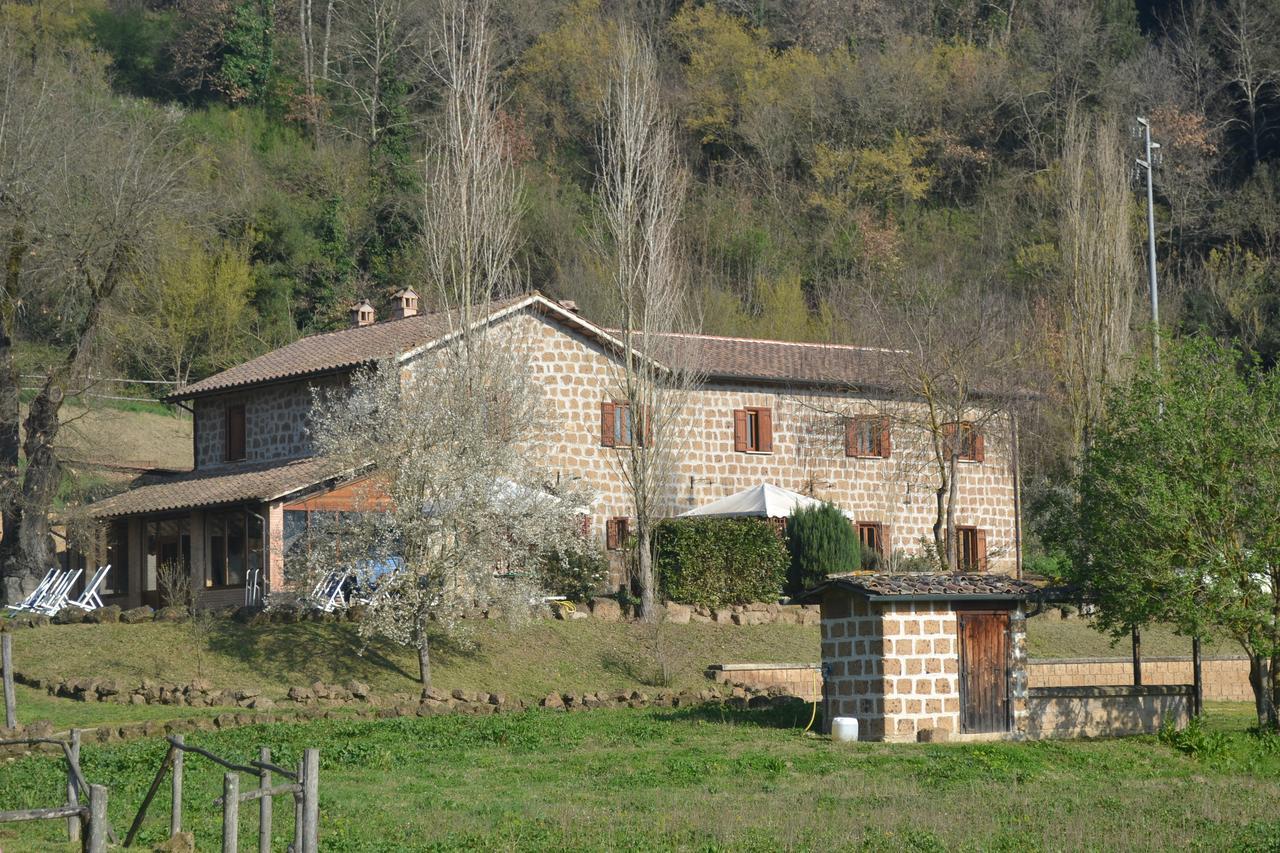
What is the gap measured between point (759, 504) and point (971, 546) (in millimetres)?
8243

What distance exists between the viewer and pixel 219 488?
34406 mm

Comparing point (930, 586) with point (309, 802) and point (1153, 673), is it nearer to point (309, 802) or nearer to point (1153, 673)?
point (1153, 673)

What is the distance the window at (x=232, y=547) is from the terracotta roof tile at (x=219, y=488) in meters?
0.58

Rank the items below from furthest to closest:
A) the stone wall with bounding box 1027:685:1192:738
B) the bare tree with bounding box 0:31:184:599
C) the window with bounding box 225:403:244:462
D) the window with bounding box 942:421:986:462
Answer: the window with bounding box 225:403:244:462 → the window with bounding box 942:421:986:462 → the bare tree with bounding box 0:31:184:599 → the stone wall with bounding box 1027:685:1192:738

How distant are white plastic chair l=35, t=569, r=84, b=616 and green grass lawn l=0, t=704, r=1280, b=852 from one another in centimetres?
1176

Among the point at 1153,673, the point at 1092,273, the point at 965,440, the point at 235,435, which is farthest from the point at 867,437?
the point at 235,435

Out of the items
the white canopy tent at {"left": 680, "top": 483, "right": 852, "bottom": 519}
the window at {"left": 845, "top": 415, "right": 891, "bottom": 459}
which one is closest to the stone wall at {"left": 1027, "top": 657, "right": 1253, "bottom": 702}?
the white canopy tent at {"left": 680, "top": 483, "right": 852, "bottom": 519}

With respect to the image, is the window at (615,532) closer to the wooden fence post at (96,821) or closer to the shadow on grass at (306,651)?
the shadow on grass at (306,651)

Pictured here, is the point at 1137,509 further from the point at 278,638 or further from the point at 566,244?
the point at 566,244

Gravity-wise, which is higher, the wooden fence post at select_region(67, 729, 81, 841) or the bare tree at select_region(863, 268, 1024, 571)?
the bare tree at select_region(863, 268, 1024, 571)

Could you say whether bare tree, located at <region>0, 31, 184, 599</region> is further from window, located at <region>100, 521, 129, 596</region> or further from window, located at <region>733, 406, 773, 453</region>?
window, located at <region>733, 406, 773, 453</region>

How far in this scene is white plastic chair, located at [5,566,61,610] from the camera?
3319 centimetres

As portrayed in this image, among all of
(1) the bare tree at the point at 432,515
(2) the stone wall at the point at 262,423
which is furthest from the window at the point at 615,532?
(1) the bare tree at the point at 432,515

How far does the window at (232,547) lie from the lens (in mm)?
33156
